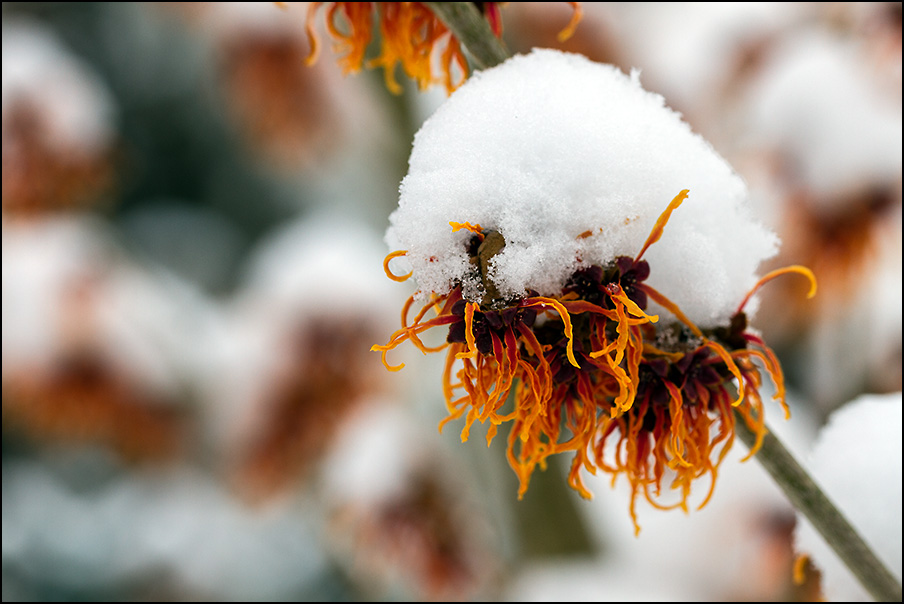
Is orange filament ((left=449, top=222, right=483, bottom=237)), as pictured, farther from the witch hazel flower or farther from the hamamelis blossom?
the hamamelis blossom

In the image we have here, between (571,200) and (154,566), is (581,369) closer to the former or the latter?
(571,200)

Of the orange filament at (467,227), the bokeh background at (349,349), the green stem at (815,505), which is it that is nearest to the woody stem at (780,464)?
the green stem at (815,505)

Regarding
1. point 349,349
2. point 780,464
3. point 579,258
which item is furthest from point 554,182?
point 349,349

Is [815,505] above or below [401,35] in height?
below

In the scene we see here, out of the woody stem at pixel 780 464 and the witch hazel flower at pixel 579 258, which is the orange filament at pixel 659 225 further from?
the woody stem at pixel 780 464

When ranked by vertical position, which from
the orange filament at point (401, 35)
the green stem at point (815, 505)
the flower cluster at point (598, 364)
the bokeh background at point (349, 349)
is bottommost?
the green stem at point (815, 505)

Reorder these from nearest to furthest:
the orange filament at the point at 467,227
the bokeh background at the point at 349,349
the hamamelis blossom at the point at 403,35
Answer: the orange filament at the point at 467,227
the hamamelis blossom at the point at 403,35
the bokeh background at the point at 349,349

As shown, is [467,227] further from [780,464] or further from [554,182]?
[780,464]
